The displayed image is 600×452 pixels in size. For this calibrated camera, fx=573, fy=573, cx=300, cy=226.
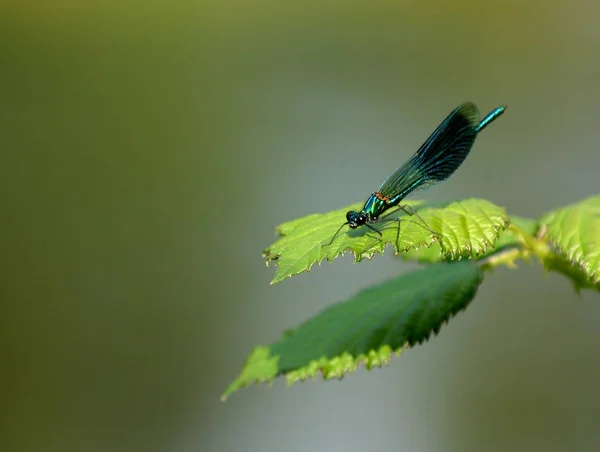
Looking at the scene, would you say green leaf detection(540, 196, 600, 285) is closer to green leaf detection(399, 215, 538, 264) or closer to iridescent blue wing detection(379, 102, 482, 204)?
green leaf detection(399, 215, 538, 264)

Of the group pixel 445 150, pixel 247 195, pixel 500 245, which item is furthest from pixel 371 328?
pixel 247 195

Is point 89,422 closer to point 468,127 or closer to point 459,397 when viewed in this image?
point 459,397

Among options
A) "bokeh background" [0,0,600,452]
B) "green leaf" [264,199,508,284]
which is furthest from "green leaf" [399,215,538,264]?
"bokeh background" [0,0,600,452]

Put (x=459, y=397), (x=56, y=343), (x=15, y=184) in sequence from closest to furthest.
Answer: (x=459, y=397) < (x=56, y=343) < (x=15, y=184)

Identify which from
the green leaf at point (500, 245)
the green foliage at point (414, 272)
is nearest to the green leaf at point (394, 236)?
the green foliage at point (414, 272)

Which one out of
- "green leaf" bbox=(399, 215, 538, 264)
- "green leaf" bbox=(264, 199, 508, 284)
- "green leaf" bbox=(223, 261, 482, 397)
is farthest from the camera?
"green leaf" bbox=(399, 215, 538, 264)

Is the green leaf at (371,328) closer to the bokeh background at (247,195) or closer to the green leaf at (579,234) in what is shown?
the green leaf at (579,234)

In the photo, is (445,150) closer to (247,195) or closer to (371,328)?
(371,328)

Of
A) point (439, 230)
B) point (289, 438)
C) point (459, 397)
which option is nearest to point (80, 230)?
point (289, 438)
